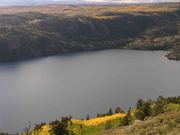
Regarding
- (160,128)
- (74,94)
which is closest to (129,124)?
(160,128)

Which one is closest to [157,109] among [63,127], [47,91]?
[63,127]

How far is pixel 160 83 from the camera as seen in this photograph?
172000mm

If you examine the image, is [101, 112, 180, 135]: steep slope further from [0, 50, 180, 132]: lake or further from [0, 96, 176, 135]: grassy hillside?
[0, 50, 180, 132]: lake

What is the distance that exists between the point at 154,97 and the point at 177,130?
11510 centimetres

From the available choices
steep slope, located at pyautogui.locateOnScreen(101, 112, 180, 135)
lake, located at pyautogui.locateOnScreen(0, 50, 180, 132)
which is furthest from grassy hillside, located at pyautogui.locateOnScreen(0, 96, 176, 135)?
lake, located at pyautogui.locateOnScreen(0, 50, 180, 132)

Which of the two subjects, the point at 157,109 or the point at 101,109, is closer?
the point at 157,109

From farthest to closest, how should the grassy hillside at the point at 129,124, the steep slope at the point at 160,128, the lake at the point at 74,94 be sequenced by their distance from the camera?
the lake at the point at 74,94
the grassy hillside at the point at 129,124
the steep slope at the point at 160,128

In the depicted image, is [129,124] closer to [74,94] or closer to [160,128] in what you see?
[160,128]

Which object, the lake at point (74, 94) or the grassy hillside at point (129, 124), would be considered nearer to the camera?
the grassy hillside at point (129, 124)

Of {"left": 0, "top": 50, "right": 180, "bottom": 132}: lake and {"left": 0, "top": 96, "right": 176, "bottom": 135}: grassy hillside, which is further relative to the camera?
{"left": 0, "top": 50, "right": 180, "bottom": 132}: lake

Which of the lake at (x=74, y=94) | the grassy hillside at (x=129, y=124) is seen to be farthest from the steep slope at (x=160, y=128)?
the lake at (x=74, y=94)

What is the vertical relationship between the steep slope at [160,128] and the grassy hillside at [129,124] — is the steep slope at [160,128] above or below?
above

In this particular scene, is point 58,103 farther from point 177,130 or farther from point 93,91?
point 177,130

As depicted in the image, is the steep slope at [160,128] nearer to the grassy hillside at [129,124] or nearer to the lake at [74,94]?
the grassy hillside at [129,124]
